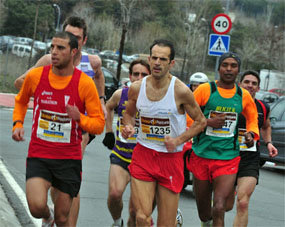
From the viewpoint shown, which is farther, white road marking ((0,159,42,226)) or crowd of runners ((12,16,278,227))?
white road marking ((0,159,42,226))

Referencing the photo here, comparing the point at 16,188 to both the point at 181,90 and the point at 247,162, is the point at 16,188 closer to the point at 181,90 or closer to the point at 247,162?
the point at 247,162

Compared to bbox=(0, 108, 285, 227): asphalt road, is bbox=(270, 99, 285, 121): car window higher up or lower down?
higher up

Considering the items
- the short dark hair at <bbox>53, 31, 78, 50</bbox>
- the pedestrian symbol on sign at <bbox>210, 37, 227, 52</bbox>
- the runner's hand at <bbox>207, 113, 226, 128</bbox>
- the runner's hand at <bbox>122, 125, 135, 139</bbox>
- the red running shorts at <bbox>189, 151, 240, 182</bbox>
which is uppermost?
the pedestrian symbol on sign at <bbox>210, 37, 227, 52</bbox>

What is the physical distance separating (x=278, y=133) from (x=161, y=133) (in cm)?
929

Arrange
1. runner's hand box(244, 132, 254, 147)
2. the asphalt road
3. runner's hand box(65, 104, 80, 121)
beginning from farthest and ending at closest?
the asphalt road < runner's hand box(244, 132, 254, 147) < runner's hand box(65, 104, 80, 121)

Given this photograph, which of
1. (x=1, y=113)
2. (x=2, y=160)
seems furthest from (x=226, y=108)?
(x=1, y=113)

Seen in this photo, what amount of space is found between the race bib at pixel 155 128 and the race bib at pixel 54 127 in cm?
80

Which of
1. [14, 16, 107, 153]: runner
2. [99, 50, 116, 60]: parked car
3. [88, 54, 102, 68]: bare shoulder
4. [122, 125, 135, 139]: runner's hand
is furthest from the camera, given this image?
[99, 50, 116, 60]: parked car

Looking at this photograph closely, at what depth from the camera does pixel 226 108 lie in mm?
6828

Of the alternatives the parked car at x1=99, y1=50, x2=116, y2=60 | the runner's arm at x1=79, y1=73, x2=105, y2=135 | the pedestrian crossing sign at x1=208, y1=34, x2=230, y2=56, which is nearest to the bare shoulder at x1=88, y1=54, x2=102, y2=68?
the runner's arm at x1=79, y1=73, x2=105, y2=135

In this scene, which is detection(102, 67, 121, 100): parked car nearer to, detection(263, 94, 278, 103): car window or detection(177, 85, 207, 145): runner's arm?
detection(263, 94, 278, 103): car window

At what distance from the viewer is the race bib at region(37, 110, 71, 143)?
217 inches

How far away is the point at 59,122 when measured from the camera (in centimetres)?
552

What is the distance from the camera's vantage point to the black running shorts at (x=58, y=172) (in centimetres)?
548
